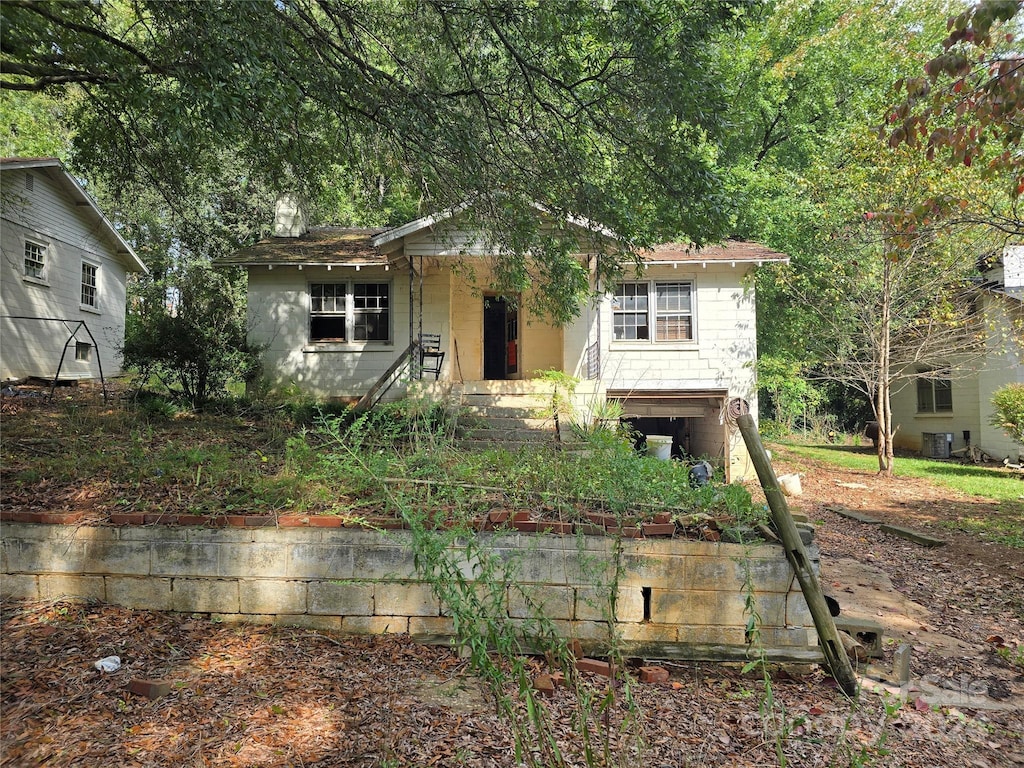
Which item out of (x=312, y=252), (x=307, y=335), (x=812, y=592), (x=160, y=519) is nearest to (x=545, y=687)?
(x=812, y=592)

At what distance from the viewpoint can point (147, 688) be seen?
10.4ft

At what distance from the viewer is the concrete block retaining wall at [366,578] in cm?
402

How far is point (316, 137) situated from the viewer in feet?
24.4

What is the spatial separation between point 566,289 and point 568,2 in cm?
293

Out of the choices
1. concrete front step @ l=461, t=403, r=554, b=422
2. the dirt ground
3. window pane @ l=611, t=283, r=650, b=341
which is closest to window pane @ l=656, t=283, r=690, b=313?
window pane @ l=611, t=283, r=650, b=341

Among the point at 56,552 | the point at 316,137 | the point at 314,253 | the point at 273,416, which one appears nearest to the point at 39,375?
the point at 314,253

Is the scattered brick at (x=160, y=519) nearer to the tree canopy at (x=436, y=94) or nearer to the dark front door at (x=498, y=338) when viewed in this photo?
the tree canopy at (x=436, y=94)

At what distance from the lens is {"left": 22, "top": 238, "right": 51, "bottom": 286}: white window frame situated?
13.8m

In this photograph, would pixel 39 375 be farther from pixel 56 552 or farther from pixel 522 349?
pixel 56 552

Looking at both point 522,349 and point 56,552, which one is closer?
point 56,552

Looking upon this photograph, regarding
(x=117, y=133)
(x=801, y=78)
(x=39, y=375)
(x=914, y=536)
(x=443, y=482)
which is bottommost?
(x=914, y=536)

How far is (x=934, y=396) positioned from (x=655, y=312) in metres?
11.5

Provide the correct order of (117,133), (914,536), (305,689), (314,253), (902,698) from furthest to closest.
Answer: (314,253), (914,536), (117,133), (902,698), (305,689)

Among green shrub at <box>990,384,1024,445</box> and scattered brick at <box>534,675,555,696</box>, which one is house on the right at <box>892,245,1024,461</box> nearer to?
green shrub at <box>990,384,1024,445</box>
